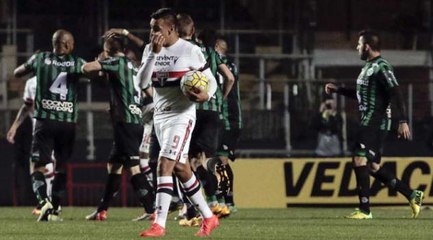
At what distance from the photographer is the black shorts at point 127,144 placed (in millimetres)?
15500

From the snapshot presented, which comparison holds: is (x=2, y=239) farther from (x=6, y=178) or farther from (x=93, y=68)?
(x=6, y=178)

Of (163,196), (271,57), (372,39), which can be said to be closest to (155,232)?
(163,196)

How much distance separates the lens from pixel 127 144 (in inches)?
610

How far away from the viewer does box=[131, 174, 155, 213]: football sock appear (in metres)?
15.6

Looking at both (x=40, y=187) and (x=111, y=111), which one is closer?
(x=40, y=187)

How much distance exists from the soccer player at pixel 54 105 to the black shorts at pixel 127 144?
0.62m

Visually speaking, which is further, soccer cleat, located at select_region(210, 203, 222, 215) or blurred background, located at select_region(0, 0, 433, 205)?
blurred background, located at select_region(0, 0, 433, 205)

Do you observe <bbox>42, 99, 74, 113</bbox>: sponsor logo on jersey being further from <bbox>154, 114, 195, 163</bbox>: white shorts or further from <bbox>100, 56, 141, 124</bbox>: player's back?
<bbox>154, 114, 195, 163</bbox>: white shorts

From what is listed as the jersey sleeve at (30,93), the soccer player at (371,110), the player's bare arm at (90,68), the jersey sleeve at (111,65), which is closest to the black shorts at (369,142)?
the soccer player at (371,110)

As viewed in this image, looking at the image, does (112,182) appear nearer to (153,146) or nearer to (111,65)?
(153,146)

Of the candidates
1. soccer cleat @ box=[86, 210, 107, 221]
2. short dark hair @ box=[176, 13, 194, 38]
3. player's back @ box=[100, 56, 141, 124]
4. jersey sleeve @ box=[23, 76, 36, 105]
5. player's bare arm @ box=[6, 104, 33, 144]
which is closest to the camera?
short dark hair @ box=[176, 13, 194, 38]

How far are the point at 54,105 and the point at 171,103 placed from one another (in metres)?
3.48

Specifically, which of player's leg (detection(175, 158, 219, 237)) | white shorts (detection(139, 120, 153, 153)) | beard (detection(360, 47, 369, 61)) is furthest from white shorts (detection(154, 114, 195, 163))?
white shorts (detection(139, 120, 153, 153))

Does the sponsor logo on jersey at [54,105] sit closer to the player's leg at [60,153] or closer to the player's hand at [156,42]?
the player's leg at [60,153]
